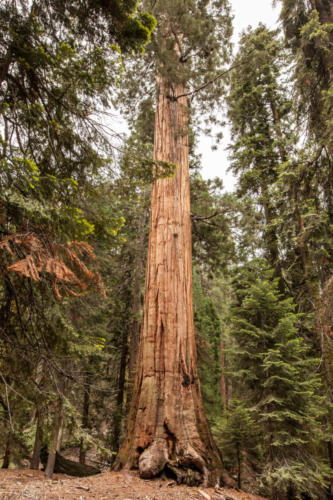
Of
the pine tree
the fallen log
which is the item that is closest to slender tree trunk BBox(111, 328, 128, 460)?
the fallen log

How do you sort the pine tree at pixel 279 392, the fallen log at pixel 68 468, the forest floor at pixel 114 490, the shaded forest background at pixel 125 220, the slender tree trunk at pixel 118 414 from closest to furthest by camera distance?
the forest floor at pixel 114 490 → the shaded forest background at pixel 125 220 → the pine tree at pixel 279 392 → the fallen log at pixel 68 468 → the slender tree trunk at pixel 118 414

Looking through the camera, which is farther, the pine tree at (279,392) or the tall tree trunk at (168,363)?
the pine tree at (279,392)

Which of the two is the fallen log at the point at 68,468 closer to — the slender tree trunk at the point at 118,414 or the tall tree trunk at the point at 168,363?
the slender tree trunk at the point at 118,414

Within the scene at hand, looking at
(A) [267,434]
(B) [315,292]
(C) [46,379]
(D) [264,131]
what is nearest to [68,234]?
(C) [46,379]

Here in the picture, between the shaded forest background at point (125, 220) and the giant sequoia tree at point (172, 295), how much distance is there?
38 cm

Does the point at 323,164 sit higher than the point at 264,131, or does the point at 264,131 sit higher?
the point at 264,131

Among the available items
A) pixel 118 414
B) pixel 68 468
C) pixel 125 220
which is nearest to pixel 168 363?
pixel 125 220

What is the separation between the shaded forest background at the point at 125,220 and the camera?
3.34 metres

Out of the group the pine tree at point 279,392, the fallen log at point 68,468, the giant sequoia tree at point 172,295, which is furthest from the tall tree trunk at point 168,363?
the fallen log at point 68,468

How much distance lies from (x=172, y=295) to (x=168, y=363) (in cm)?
95

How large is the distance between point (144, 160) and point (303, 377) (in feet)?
16.6

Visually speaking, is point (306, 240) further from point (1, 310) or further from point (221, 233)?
point (1, 310)

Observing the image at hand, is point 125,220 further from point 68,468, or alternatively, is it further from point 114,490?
point 68,468

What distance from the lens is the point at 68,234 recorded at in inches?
130
